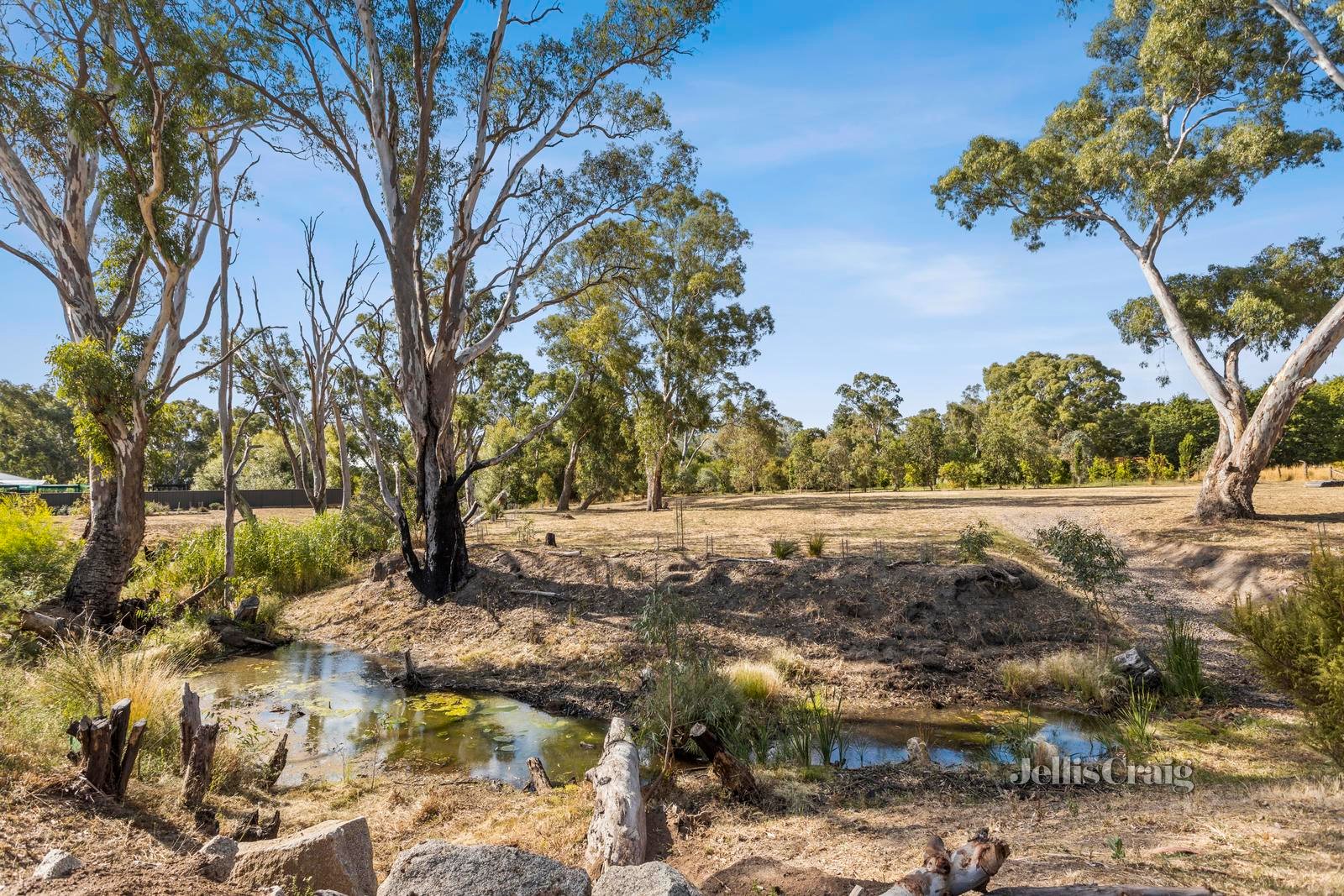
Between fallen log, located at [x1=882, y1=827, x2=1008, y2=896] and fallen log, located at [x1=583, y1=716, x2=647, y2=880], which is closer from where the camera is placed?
fallen log, located at [x1=882, y1=827, x2=1008, y2=896]

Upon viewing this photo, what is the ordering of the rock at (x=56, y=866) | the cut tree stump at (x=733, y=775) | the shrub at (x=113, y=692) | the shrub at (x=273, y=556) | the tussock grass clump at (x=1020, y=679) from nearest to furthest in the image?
1. the rock at (x=56, y=866)
2. the cut tree stump at (x=733, y=775)
3. the shrub at (x=113, y=692)
4. the tussock grass clump at (x=1020, y=679)
5. the shrub at (x=273, y=556)

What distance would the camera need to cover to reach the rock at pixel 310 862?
10.1 feet

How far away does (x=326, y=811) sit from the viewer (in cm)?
477

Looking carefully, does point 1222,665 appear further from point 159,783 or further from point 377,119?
point 377,119

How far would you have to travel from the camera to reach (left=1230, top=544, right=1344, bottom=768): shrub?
13.5 ft

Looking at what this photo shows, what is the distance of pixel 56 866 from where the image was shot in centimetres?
288

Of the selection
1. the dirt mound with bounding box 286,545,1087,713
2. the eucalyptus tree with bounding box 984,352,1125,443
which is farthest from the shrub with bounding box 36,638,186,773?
the eucalyptus tree with bounding box 984,352,1125,443

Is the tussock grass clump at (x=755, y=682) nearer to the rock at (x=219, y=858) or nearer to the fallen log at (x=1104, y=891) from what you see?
the fallen log at (x=1104, y=891)

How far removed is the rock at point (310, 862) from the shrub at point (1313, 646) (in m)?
5.69

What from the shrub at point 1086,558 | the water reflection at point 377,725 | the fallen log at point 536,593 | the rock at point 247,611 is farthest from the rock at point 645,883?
the rock at point 247,611

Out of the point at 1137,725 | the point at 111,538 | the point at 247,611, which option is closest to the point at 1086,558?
the point at 1137,725

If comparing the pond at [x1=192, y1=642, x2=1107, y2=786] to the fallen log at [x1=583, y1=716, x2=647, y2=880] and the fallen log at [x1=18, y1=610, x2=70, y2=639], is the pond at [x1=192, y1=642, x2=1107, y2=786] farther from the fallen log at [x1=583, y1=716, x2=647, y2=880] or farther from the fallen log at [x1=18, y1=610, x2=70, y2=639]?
the fallen log at [x1=18, y1=610, x2=70, y2=639]

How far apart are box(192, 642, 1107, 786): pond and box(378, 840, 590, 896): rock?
271cm

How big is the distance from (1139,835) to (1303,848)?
64cm
